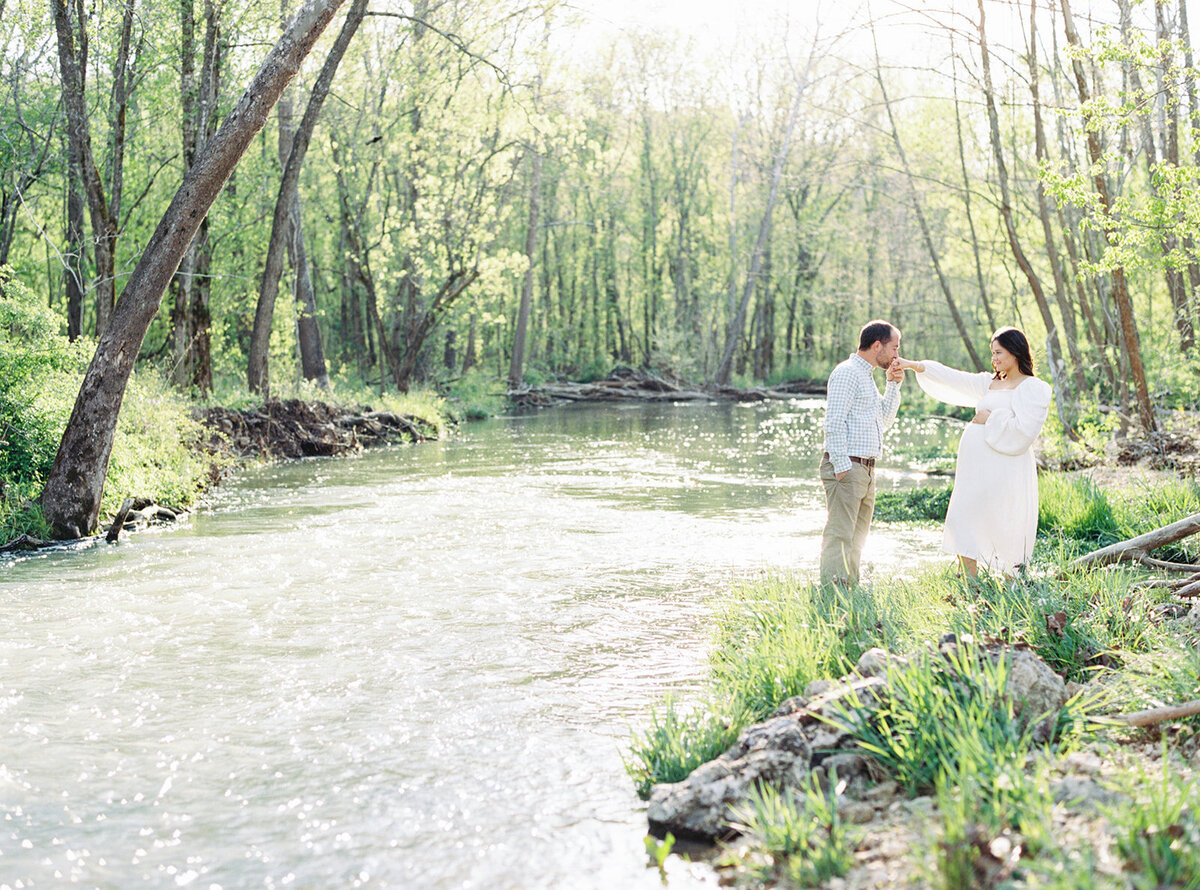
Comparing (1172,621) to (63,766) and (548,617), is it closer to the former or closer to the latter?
(548,617)

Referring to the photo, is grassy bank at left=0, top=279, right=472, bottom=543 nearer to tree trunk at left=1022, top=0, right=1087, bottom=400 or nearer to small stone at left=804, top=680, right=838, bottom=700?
small stone at left=804, top=680, right=838, bottom=700

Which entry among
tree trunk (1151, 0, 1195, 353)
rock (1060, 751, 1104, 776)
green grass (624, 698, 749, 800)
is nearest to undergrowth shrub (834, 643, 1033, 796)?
rock (1060, 751, 1104, 776)

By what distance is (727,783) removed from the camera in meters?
4.34

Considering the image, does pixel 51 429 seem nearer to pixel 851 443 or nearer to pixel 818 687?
pixel 851 443

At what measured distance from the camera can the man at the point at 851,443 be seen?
7.63m

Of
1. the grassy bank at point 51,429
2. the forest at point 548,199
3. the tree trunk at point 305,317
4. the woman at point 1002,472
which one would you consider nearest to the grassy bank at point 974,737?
the woman at point 1002,472

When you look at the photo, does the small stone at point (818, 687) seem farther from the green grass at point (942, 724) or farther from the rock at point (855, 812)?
the rock at point (855, 812)

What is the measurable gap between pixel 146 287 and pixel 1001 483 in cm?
896

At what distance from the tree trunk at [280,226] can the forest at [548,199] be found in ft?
0.22

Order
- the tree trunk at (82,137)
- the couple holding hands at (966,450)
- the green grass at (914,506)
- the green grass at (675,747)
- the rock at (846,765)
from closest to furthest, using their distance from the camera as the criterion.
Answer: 1. the rock at (846,765)
2. the green grass at (675,747)
3. the couple holding hands at (966,450)
4. the green grass at (914,506)
5. the tree trunk at (82,137)

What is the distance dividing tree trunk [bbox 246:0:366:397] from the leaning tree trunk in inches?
342

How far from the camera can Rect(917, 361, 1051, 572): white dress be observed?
22.6 feet

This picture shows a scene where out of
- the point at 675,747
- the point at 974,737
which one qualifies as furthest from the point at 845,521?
the point at 974,737

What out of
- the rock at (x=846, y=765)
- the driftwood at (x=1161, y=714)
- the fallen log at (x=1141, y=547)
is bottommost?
the rock at (x=846, y=765)
